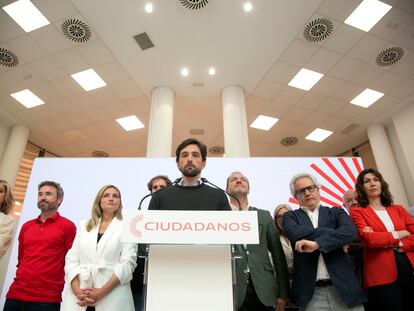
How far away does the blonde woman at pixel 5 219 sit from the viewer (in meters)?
2.47

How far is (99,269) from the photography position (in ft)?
6.15

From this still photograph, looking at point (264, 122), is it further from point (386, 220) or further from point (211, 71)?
point (386, 220)

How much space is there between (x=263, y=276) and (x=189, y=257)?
0.89 meters

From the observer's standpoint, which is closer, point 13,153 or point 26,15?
point 26,15

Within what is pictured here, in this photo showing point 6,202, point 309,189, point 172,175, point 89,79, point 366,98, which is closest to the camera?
point 309,189

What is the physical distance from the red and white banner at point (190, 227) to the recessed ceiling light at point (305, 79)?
536 cm

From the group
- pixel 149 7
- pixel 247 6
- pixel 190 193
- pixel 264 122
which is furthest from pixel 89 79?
pixel 190 193

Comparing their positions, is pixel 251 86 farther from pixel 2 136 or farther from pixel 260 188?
pixel 2 136

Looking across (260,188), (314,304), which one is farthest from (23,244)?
(260,188)

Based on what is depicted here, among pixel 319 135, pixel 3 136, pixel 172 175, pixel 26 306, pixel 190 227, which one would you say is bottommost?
pixel 26 306

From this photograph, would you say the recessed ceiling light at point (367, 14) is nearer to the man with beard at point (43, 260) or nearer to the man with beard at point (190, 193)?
the man with beard at point (190, 193)

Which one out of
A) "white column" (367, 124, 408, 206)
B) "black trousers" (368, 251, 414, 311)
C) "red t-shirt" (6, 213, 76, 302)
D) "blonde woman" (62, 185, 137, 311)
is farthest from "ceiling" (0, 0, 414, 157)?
"black trousers" (368, 251, 414, 311)

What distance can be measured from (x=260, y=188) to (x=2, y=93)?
6093 millimetres

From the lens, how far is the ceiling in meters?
4.70
